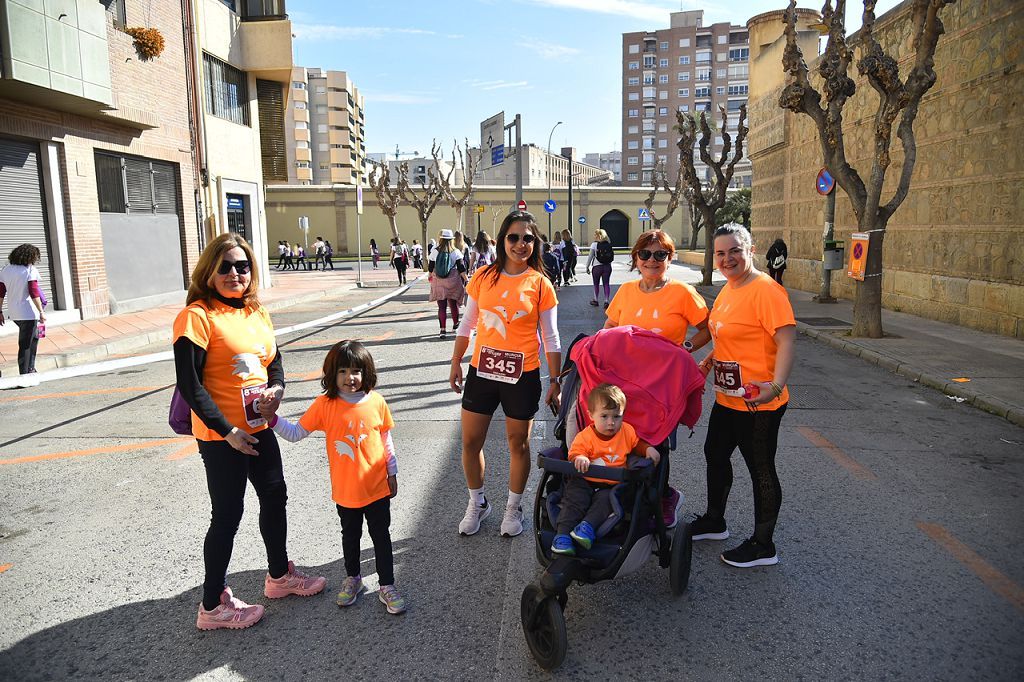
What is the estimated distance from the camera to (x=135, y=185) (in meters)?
18.0

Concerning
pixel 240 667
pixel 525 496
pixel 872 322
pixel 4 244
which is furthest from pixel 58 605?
pixel 4 244

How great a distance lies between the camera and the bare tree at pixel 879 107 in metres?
10.8

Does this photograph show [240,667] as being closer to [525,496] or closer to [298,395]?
[525,496]

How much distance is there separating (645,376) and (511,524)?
4.25 ft

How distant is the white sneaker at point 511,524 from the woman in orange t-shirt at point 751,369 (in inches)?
46.7

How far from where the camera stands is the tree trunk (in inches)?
453

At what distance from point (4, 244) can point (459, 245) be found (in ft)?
29.0

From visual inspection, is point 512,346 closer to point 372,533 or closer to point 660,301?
point 660,301

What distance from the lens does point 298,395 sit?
26.6 ft

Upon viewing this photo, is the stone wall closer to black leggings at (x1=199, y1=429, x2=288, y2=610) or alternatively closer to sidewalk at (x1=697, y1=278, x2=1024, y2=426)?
sidewalk at (x1=697, y1=278, x2=1024, y2=426)

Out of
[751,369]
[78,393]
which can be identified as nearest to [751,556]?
[751,369]

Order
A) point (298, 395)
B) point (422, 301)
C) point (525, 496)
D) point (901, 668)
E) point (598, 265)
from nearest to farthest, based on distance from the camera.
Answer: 1. point (901, 668)
2. point (525, 496)
3. point (298, 395)
4. point (598, 265)
5. point (422, 301)

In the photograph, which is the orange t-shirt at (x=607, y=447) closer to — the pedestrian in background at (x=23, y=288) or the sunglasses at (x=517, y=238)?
the sunglasses at (x=517, y=238)

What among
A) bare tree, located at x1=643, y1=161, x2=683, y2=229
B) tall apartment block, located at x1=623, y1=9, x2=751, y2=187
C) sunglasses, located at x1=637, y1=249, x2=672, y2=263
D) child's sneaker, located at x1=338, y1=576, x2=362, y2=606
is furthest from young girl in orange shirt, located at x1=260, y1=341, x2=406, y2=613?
tall apartment block, located at x1=623, y1=9, x2=751, y2=187
